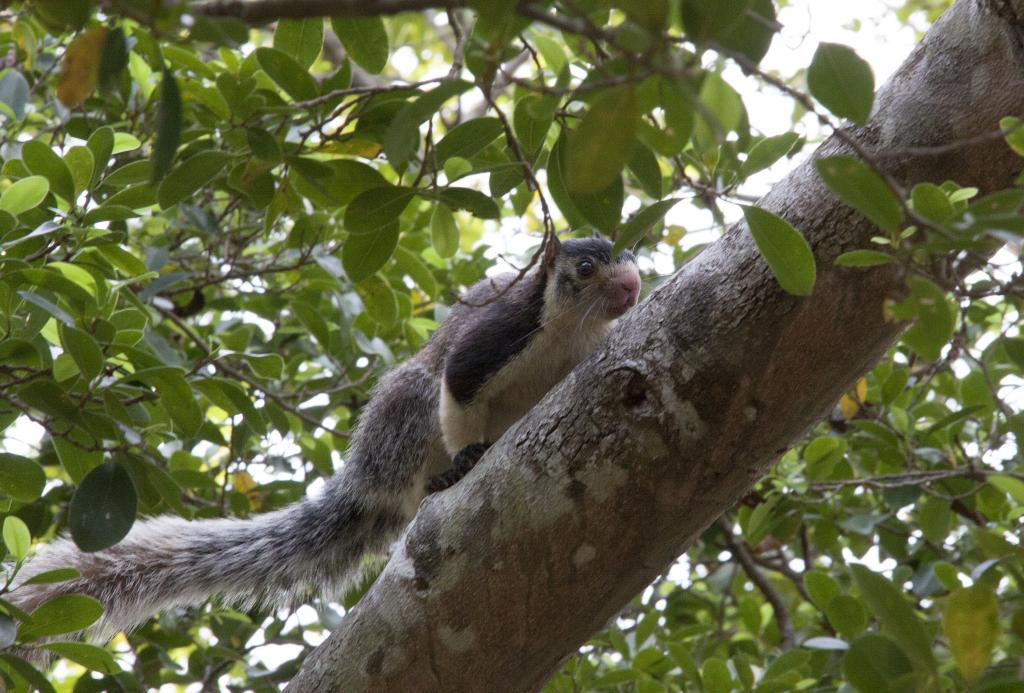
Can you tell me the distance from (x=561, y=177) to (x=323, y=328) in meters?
1.83

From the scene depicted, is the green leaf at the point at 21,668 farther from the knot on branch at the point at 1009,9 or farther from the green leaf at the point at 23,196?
the knot on branch at the point at 1009,9

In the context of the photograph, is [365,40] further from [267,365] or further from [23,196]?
[267,365]

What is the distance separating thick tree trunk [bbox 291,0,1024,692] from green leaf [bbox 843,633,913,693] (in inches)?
23.2

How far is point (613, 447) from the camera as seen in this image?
2131mm

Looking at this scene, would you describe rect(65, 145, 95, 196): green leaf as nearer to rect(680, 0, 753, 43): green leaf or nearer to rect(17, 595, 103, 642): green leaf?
rect(17, 595, 103, 642): green leaf

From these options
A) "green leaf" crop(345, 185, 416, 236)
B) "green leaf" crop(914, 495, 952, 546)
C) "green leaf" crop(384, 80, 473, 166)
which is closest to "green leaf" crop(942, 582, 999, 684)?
"green leaf" crop(384, 80, 473, 166)

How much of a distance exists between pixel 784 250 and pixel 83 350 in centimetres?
158

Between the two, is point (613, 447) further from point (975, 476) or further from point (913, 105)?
point (975, 476)

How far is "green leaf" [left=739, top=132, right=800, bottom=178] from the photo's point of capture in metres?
2.48

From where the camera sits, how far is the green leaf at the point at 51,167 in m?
2.60

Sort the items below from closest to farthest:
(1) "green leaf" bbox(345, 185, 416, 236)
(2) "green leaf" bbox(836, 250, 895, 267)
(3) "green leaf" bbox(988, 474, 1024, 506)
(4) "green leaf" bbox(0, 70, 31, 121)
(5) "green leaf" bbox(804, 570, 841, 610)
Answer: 1. (2) "green leaf" bbox(836, 250, 895, 267)
2. (1) "green leaf" bbox(345, 185, 416, 236)
3. (3) "green leaf" bbox(988, 474, 1024, 506)
4. (5) "green leaf" bbox(804, 570, 841, 610)
5. (4) "green leaf" bbox(0, 70, 31, 121)

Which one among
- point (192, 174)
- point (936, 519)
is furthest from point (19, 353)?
point (936, 519)

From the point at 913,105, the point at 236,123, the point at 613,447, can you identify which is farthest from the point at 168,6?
the point at 913,105

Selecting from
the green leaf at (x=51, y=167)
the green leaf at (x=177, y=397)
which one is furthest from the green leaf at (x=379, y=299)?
the green leaf at (x=51, y=167)
